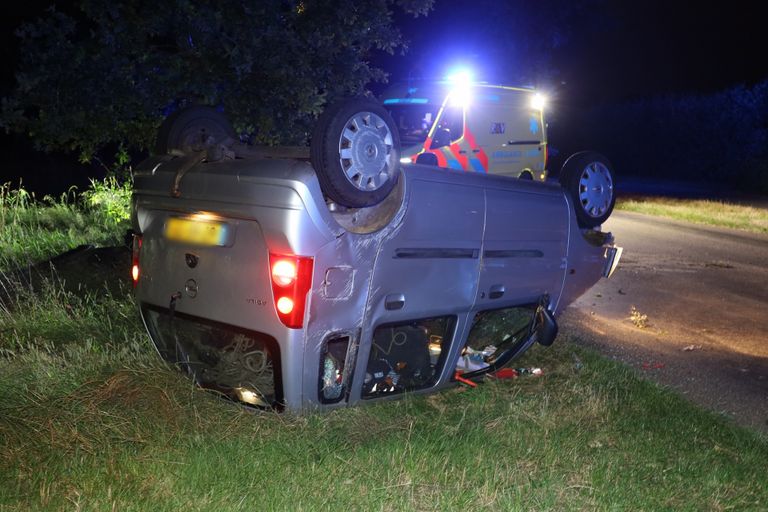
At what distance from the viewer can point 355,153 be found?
168 inches

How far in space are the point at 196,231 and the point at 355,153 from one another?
99 cm

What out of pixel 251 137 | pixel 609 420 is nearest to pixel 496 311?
pixel 609 420

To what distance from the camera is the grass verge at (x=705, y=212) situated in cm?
1799

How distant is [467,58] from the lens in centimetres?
2725

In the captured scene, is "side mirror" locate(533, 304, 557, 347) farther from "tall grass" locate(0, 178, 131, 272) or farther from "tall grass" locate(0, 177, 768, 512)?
"tall grass" locate(0, 178, 131, 272)

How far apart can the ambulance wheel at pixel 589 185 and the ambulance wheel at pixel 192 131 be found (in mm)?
2509

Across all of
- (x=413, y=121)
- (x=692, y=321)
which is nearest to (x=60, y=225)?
(x=413, y=121)

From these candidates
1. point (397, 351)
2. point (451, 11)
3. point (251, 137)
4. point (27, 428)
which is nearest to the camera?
point (27, 428)

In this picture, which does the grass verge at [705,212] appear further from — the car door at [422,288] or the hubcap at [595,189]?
the car door at [422,288]

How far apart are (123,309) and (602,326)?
15.3ft

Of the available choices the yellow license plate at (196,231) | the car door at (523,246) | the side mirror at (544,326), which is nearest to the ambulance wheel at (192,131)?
the yellow license plate at (196,231)

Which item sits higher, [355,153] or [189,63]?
[189,63]

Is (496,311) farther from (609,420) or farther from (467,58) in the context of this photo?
(467,58)

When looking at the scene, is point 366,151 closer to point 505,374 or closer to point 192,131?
point 192,131
